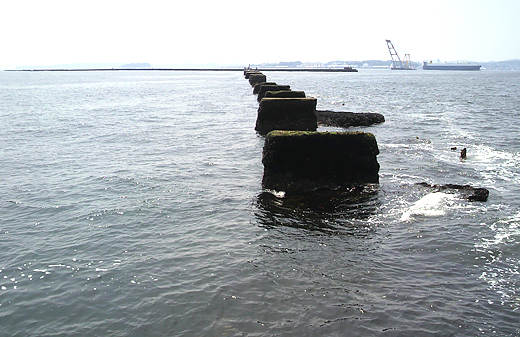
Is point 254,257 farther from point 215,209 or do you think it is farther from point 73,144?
point 73,144

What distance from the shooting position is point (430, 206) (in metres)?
14.5

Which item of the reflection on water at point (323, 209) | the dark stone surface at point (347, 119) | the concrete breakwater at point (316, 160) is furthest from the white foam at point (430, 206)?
the dark stone surface at point (347, 119)

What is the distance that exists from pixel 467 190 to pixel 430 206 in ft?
7.73

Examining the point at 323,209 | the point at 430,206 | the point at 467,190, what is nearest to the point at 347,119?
the point at 467,190

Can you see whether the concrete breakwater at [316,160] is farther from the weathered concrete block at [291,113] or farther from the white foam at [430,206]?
the weathered concrete block at [291,113]

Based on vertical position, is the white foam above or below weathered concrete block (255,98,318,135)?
below

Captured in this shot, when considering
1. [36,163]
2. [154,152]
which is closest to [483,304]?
[154,152]

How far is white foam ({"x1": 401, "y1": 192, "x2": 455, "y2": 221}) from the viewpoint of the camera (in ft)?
45.0

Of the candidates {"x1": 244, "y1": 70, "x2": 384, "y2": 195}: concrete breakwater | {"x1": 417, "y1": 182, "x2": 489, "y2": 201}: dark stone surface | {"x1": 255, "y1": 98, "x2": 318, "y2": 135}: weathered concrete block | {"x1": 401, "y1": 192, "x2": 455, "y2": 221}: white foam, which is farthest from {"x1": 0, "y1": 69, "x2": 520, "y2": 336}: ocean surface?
{"x1": 255, "y1": 98, "x2": 318, "y2": 135}: weathered concrete block

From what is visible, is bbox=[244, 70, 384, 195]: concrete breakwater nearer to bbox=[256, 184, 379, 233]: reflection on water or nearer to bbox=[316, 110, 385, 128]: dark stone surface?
bbox=[256, 184, 379, 233]: reflection on water

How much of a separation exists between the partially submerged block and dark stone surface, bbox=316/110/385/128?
16.2 metres

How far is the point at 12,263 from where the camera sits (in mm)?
11055

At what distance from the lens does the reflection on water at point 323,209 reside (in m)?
13.0

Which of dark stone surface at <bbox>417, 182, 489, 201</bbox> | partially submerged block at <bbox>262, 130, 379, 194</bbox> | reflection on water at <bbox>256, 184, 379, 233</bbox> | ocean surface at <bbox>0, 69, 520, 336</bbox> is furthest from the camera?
partially submerged block at <bbox>262, 130, 379, 194</bbox>
